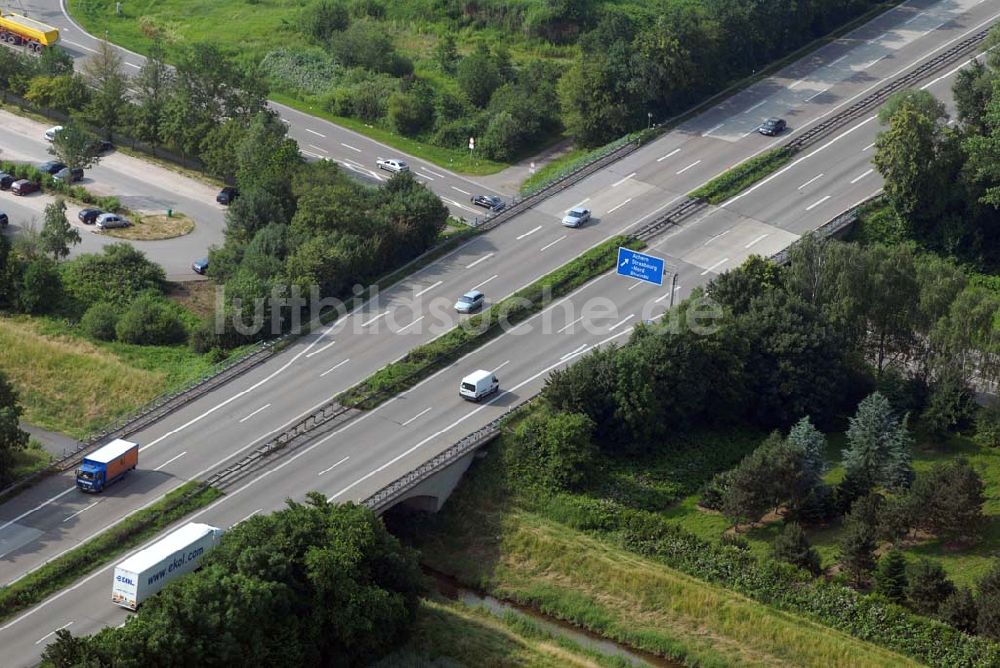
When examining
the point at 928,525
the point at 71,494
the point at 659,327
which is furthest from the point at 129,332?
the point at 928,525

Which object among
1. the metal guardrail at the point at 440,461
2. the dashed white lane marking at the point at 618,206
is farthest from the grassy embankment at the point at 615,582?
the dashed white lane marking at the point at 618,206

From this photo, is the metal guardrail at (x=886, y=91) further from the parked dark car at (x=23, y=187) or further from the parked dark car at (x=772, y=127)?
the parked dark car at (x=23, y=187)

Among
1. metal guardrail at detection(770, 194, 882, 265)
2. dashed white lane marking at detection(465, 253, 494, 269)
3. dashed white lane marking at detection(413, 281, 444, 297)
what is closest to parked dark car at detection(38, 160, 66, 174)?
dashed white lane marking at detection(413, 281, 444, 297)

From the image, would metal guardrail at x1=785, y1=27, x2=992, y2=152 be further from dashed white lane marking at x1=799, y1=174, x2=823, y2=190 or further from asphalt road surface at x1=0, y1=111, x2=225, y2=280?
asphalt road surface at x1=0, y1=111, x2=225, y2=280

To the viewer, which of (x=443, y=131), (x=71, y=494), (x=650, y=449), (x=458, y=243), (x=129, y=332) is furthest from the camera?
(x=443, y=131)

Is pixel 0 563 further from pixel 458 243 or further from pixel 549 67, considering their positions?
pixel 549 67

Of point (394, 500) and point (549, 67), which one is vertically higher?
point (549, 67)

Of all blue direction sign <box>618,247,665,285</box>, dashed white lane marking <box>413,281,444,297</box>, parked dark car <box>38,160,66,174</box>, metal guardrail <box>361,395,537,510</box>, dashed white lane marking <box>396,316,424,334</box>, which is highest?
blue direction sign <box>618,247,665,285</box>
